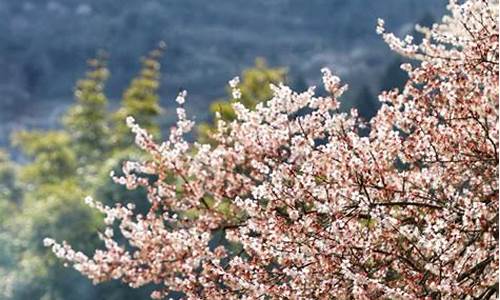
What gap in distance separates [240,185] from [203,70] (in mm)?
86066

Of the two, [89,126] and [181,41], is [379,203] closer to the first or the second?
[89,126]

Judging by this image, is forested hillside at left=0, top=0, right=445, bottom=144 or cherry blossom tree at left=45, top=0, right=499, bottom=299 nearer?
cherry blossom tree at left=45, top=0, right=499, bottom=299

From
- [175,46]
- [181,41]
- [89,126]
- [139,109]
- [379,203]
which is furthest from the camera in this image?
[181,41]

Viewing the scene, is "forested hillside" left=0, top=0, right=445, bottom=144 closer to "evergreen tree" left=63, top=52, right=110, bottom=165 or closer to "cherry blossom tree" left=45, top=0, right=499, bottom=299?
"evergreen tree" left=63, top=52, right=110, bottom=165

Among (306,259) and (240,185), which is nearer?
(306,259)

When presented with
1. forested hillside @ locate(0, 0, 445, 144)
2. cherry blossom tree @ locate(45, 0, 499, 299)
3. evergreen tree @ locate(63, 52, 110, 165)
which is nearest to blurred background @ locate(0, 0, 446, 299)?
forested hillside @ locate(0, 0, 445, 144)

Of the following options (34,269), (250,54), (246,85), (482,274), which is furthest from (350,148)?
(250,54)

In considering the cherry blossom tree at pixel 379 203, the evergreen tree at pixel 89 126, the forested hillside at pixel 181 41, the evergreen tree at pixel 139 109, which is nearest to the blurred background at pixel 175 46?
the forested hillside at pixel 181 41

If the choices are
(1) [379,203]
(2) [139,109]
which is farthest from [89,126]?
(1) [379,203]

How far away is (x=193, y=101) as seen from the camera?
91.1 meters

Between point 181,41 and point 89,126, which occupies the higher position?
point 181,41

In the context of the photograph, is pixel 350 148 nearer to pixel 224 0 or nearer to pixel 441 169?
pixel 441 169

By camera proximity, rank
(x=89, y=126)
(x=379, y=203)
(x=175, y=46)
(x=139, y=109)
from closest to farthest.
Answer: (x=379, y=203) < (x=139, y=109) < (x=89, y=126) < (x=175, y=46)

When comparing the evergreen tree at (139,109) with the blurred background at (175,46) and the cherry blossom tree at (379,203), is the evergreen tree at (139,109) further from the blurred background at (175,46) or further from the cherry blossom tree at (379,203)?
the blurred background at (175,46)
